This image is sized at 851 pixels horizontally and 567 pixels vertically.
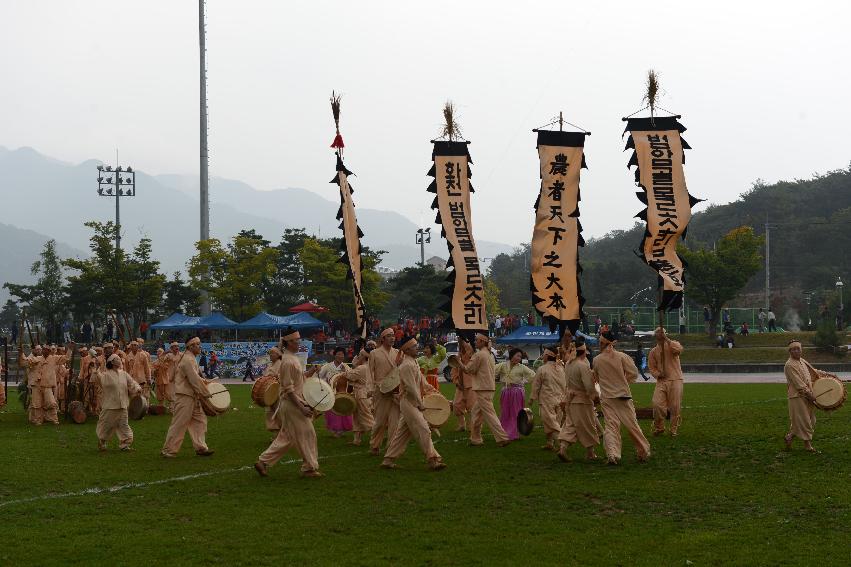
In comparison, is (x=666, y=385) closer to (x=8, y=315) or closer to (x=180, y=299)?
(x=180, y=299)

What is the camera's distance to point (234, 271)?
53531 mm

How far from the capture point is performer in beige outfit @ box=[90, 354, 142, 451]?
624 inches

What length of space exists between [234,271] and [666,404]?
39499 millimetres

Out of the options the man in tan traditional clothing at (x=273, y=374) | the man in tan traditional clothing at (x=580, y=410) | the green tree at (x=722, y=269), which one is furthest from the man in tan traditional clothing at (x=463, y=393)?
the green tree at (x=722, y=269)

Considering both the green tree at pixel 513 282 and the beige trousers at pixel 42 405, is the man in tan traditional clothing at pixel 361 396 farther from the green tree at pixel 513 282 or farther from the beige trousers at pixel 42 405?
the green tree at pixel 513 282

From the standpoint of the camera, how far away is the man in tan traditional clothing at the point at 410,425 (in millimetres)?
13234

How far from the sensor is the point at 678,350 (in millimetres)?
16594

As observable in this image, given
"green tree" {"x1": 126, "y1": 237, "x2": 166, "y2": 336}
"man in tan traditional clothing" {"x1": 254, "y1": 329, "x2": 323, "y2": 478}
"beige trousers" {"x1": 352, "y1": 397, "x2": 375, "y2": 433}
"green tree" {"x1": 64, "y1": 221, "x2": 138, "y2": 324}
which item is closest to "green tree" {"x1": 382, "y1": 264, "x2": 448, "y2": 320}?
"green tree" {"x1": 126, "y1": 237, "x2": 166, "y2": 336}

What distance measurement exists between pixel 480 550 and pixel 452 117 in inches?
448

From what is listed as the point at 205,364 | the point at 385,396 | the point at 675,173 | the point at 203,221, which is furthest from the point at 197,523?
the point at 203,221

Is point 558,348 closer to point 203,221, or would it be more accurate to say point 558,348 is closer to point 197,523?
point 197,523

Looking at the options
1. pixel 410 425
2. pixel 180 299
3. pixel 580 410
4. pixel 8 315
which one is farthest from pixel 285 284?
pixel 8 315

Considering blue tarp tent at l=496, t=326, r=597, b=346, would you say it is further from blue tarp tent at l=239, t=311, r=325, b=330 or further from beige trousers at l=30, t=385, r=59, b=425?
beige trousers at l=30, t=385, r=59, b=425

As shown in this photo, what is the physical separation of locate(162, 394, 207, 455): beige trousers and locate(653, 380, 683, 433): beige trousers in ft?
23.0
